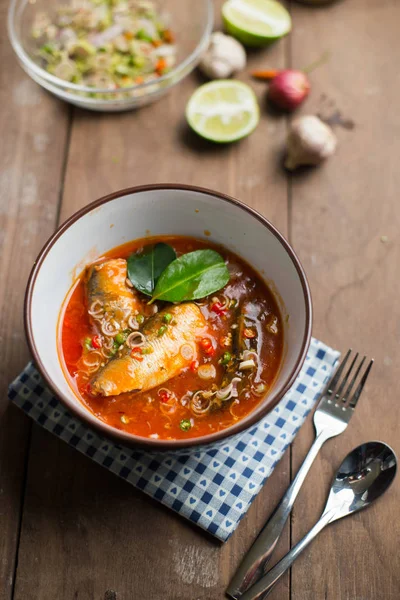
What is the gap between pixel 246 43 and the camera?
3.57m

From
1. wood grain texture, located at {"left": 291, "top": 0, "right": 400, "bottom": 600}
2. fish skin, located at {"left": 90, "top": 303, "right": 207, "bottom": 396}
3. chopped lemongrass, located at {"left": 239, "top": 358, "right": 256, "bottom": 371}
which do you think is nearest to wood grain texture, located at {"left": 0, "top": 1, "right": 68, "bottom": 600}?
fish skin, located at {"left": 90, "top": 303, "right": 207, "bottom": 396}

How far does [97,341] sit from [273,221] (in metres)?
1.14

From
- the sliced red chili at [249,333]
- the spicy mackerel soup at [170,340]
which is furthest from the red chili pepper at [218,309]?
the sliced red chili at [249,333]

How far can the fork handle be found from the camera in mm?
2414

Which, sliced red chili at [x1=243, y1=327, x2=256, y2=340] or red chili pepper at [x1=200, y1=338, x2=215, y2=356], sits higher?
sliced red chili at [x1=243, y1=327, x2=256, y2=340]

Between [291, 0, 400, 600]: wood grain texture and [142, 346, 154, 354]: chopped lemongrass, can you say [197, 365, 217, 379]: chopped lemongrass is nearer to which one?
[142, 346, 154, 354]: chopped lemongrass

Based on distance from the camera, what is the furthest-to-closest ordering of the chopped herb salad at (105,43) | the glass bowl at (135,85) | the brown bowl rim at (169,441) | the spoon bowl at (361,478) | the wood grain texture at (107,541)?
the chopped herb salad at (105,43) < the glass bowl at (135,85) < the spoon bowl at (361,478) < the wood grain texture at (107,541) < the brown bowl rim at (169,441)

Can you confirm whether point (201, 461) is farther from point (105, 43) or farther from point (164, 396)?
point (105, 43)

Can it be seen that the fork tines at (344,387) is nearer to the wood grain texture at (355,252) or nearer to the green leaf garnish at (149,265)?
the wood grain texture at (355,252)

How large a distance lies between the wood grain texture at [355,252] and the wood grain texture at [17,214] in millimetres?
1116

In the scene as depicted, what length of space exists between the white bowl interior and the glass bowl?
887 millimetres

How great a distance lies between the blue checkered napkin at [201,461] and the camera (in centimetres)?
246

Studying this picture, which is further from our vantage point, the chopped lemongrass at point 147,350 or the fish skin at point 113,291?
the fish skin at point 113,291

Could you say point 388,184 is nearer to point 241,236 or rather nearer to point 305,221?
point 305,221
